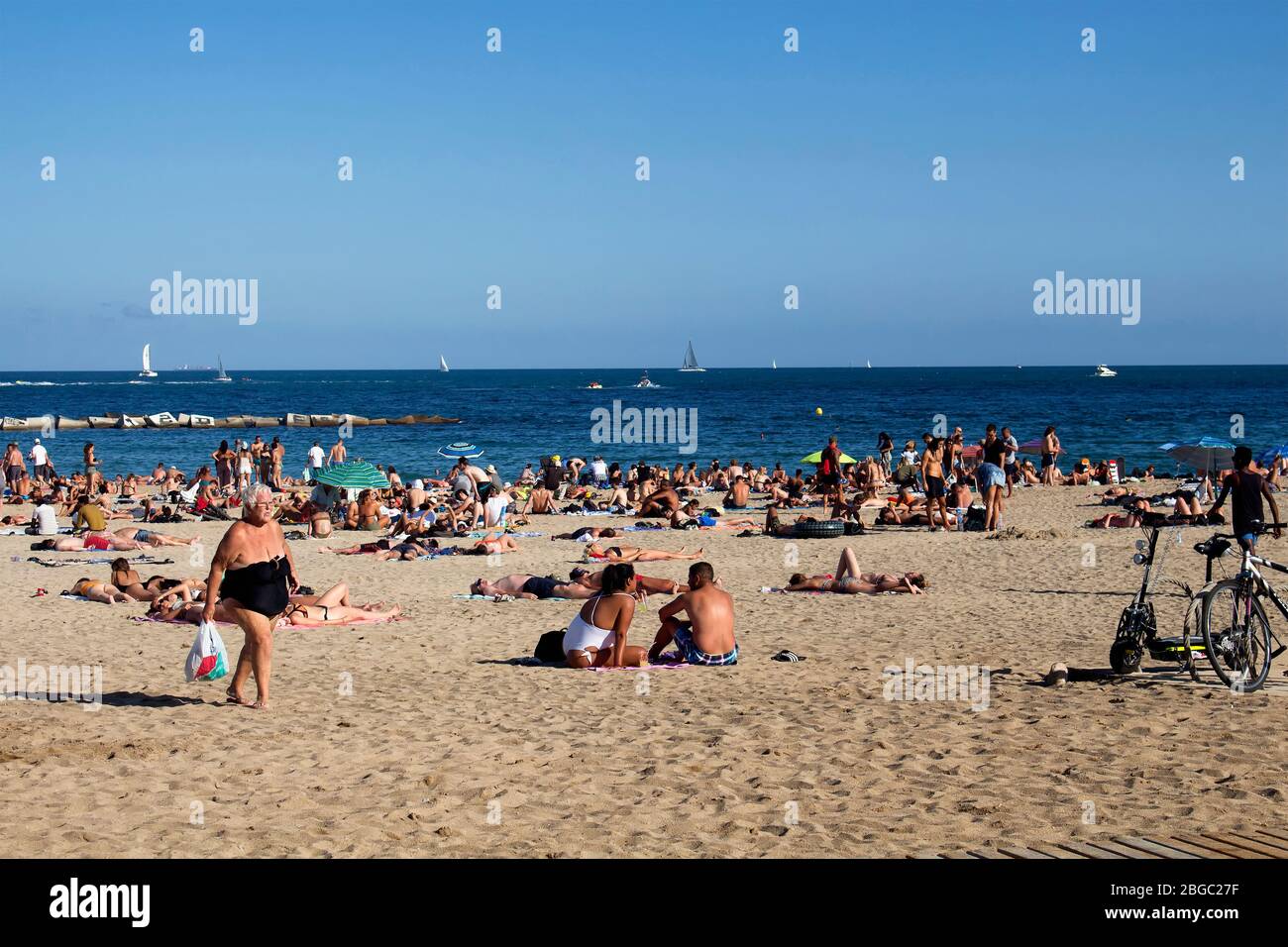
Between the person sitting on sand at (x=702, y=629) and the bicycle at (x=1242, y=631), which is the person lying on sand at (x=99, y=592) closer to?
the person sitting on sand at (x=702, y=629)

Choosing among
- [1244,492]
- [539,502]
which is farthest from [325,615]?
[539,502]

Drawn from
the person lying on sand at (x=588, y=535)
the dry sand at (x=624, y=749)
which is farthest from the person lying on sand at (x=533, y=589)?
the person lying on sand at (x=588, y=535)

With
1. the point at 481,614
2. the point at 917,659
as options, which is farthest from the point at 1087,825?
the point at 481,614

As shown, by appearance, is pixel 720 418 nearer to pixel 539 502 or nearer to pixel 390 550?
pixel 539 502

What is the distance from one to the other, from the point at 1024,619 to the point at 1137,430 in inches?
1931

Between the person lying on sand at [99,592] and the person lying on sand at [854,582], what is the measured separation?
7.50 m

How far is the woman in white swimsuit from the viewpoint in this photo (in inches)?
387

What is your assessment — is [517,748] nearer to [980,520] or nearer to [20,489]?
[980,520]

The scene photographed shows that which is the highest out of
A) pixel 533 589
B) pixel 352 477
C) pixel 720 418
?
pixel 720 418

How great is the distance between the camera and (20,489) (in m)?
29.6

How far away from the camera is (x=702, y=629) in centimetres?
998

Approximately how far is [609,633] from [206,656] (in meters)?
3.12

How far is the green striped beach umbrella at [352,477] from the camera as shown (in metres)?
21.7
